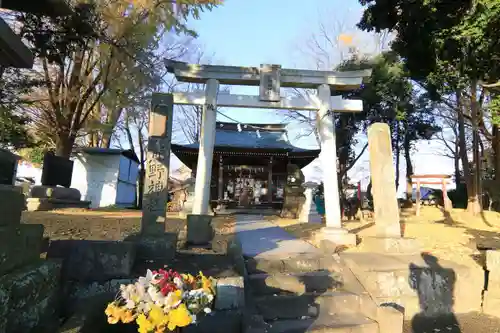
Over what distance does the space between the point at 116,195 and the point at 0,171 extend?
19.8m

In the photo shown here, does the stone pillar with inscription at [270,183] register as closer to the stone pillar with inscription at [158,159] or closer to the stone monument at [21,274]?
the stone pillar with inscription at [158,159]

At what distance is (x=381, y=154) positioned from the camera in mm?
7605

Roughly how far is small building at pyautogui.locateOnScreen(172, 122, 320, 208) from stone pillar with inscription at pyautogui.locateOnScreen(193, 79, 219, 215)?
8.36 metres

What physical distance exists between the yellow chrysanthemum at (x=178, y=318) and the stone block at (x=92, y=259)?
2.49 metres

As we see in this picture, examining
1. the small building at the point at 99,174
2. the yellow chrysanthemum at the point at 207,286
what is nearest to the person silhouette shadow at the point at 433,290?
the yellow chrysanthemum at the point at 207,286

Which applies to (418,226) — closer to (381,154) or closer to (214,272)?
(381,154)

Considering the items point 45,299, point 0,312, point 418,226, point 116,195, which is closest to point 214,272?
point 45,299

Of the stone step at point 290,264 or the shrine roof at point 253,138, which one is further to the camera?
the shrine roof at point 253,138

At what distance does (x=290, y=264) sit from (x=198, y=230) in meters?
2.13

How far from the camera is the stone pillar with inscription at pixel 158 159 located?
6.17m

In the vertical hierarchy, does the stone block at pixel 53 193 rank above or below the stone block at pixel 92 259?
above

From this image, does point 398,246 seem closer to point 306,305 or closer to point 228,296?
point 306,305

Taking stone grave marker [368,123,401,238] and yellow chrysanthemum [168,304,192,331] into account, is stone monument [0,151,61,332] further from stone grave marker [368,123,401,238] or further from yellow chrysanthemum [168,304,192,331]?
stone grave marker [368,123,401,238]

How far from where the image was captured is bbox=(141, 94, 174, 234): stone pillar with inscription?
6.17 meters
